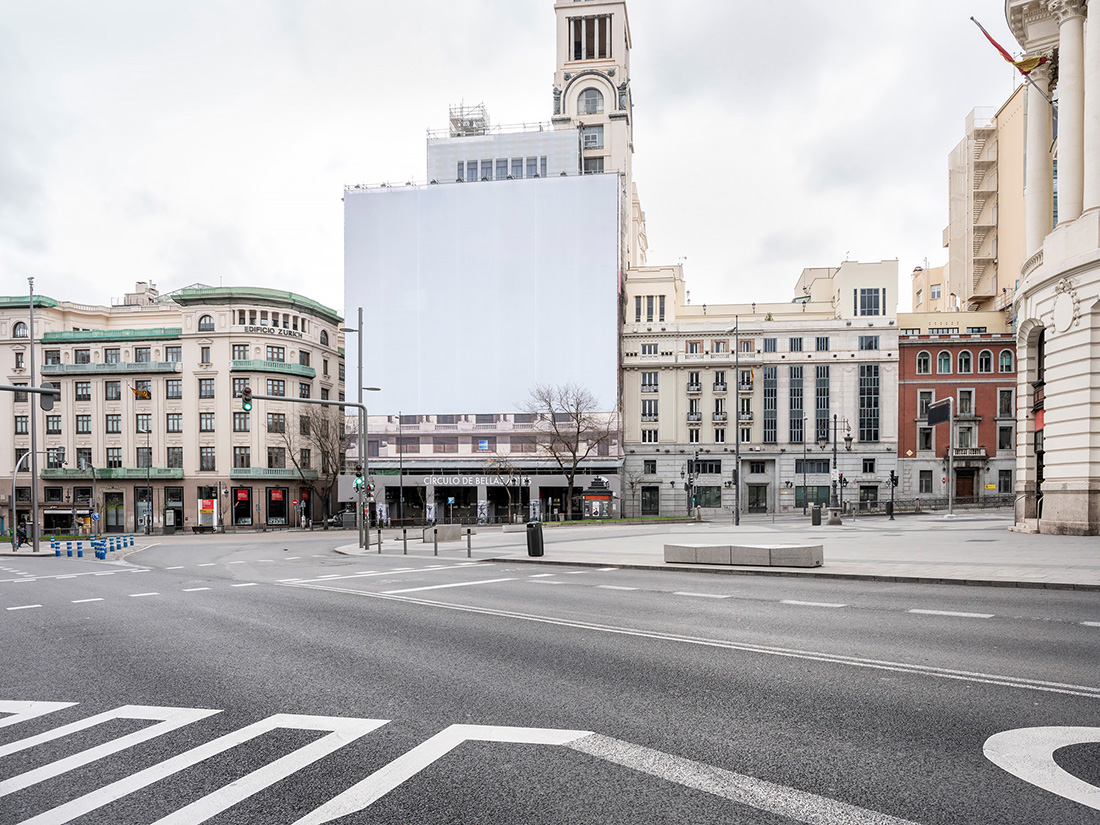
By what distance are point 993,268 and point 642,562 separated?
71.7 meters

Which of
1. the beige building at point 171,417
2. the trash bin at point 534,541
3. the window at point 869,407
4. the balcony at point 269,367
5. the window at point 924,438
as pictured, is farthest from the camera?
the window at point 869,407

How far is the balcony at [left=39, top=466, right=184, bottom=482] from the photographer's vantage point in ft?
222

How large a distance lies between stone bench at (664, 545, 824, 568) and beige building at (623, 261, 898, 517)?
52.7m

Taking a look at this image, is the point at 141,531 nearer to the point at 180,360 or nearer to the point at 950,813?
the point at 180,360

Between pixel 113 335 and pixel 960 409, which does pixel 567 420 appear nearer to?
pixel 960 409

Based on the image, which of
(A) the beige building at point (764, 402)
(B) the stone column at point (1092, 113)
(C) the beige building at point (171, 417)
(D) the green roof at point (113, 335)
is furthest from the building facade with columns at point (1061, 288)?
(D) the green roof at point (113, 335)

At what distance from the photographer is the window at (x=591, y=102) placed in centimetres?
8456

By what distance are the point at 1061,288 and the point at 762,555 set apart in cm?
1738

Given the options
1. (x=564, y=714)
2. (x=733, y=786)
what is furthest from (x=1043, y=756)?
(x=564, y=714)

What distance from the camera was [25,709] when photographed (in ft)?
21.9

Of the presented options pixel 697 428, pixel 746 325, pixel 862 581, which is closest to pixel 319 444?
pixel 697 428

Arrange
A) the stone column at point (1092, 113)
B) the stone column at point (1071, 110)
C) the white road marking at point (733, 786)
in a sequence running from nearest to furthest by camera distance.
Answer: the white road marking at point (733, 786), the stone column at point (1092, 113), the stone column at point (1071, 110)

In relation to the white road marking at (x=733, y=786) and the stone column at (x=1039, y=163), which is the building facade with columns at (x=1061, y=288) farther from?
the white road marking at (x=733, y=786)

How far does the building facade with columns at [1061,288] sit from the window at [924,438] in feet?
146
